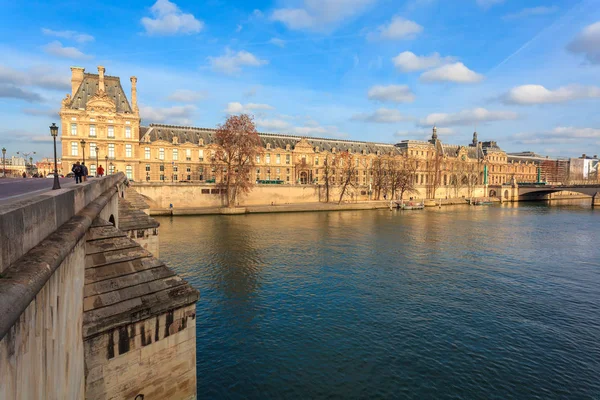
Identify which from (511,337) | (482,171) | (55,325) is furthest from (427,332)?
(482,171)

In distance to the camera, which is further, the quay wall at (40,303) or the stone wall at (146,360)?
the stone wall at (146,360)

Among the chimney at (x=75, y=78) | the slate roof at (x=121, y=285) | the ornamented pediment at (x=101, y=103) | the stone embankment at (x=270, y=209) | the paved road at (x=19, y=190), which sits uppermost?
the chimney at (x=75, y=78)

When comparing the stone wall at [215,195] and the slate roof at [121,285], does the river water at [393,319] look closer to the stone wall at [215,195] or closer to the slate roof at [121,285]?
the slate roof at [121,285]

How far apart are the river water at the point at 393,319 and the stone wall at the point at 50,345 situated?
22.8 feet

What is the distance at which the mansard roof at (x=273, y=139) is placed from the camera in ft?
283

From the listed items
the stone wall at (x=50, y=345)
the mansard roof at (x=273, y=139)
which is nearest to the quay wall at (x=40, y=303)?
the stone wall at (x=50, y=345)

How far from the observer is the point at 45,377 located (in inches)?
228

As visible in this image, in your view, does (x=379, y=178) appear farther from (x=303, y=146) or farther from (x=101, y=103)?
(x=101, y=103)

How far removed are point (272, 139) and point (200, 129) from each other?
20.8 meters

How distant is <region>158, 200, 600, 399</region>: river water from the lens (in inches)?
566

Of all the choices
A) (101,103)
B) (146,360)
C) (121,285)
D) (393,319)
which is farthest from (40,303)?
(101,103)

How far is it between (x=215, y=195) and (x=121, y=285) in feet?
220

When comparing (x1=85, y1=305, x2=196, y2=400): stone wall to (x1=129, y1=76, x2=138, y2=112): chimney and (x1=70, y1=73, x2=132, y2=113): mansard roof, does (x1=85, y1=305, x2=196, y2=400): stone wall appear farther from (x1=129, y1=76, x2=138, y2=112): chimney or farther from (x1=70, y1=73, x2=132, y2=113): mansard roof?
(x1=129, y1=76, x2=138, y2=112): chimney

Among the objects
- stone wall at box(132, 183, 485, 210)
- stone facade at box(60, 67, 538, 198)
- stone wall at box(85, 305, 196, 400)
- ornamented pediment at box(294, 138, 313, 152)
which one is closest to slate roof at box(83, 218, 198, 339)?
stone wall at box(85, 305, 196, 400)
